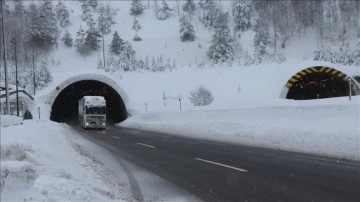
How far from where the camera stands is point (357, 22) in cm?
8106

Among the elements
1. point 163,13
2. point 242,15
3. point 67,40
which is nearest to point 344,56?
point 242,15

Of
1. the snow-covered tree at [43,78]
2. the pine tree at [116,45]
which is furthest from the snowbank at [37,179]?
the pine tree at [116,45]

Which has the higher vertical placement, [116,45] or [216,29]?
[216,29]

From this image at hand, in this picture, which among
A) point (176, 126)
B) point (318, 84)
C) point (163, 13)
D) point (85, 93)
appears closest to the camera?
point (176, 126)

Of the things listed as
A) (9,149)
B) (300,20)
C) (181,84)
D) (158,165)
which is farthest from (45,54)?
(9,149)

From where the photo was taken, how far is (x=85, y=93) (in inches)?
2805

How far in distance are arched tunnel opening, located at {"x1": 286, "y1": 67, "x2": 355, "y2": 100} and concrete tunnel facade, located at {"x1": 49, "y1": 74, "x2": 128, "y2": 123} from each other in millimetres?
20281

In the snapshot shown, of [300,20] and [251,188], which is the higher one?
[300,20]

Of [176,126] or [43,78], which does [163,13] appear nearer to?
[43,78]

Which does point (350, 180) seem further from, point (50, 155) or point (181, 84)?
point (181, 84)

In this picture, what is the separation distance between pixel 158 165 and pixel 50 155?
3522 mm

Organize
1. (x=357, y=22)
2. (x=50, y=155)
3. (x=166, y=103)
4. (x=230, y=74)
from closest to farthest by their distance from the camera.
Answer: (x=50, y=155) < (x=166, y=103) < (x=230, y=74) < (x=357, y=22)

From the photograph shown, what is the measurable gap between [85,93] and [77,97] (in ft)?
6.48

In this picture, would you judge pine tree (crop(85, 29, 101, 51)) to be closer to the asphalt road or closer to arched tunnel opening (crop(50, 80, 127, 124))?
arched tunnel opening (crop(50, 80, 127, 124))
